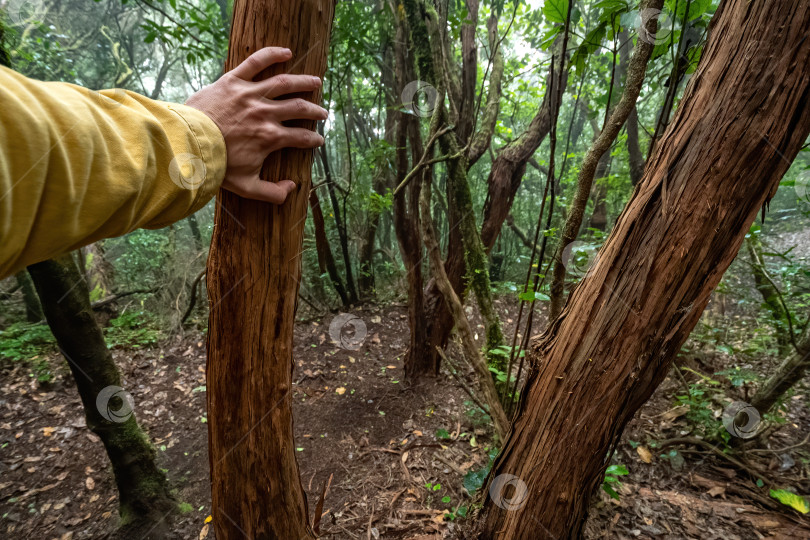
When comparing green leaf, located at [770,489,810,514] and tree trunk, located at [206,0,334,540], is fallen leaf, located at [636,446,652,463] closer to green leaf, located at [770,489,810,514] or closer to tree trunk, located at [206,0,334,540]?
green leaf, located at [770,489,810,514]

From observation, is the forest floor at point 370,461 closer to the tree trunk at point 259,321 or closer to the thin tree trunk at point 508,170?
the tree trunk at point 259,321

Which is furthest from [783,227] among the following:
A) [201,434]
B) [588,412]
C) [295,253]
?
[201,434]

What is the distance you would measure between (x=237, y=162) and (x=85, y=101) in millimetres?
337

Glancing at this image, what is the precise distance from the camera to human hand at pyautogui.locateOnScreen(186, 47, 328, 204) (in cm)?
95

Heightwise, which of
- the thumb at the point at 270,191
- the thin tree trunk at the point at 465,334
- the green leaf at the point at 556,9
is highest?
the green leaf at the point at 556,9

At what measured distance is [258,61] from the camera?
3.12 ft

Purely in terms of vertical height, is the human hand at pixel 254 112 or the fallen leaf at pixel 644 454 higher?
the human hand at pixel 254 112

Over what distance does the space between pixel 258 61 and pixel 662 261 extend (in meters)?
1.43

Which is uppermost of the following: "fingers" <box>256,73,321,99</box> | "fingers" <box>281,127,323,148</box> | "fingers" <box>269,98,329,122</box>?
"fingers" <box>256,73,321,99</box>

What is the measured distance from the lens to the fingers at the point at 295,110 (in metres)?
0.97

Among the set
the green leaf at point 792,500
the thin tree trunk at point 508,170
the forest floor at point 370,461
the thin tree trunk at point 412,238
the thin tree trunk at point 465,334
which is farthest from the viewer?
the thin tree trunk at point 508,170

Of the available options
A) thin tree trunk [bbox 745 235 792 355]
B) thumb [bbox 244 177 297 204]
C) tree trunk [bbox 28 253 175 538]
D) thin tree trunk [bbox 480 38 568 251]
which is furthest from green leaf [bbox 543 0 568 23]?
tree trunk [bbox 28 253 175 538]

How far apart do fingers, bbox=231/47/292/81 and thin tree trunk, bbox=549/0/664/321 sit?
4.77 feet

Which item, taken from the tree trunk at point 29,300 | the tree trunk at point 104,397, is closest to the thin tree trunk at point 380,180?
the tree trunk at point 104,397
